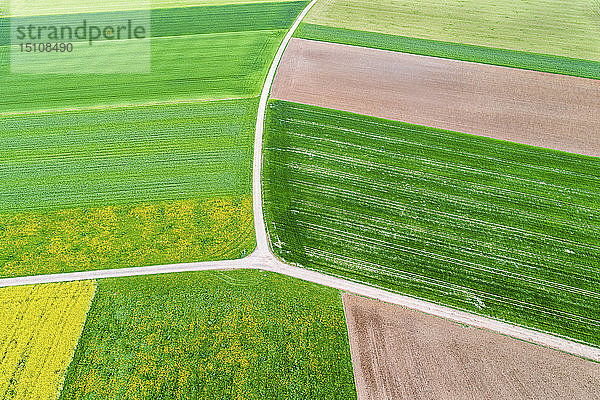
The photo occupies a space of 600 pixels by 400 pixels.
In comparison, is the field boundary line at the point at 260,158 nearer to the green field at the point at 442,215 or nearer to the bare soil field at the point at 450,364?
the green field at the point at 442,215

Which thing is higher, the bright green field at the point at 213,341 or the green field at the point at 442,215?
the green field at the point at 442,215

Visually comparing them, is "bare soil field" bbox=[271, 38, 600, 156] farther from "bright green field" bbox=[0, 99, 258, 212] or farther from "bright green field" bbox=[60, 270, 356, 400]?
"bright green field" bbox=[60, 270, 356, 400]

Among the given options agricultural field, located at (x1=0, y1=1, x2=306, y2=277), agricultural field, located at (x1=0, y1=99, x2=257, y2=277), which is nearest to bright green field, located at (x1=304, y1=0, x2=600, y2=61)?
agricultural field, located at (x1=0, y1=1, x2=306, y2=277)

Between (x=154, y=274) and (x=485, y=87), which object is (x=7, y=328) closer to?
(x=154, y=274)

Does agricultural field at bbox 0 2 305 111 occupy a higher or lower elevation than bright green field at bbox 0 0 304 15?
lower

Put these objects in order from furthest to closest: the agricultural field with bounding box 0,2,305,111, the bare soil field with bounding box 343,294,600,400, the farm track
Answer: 1. the agricultural field with bounding box 0,2,305,111
2. the farm track
3. the bare soil field with bounding box 343,294,600,400

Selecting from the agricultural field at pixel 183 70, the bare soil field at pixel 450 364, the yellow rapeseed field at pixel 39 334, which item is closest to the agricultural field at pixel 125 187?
the yellow rapeseed field at pixel 39 334

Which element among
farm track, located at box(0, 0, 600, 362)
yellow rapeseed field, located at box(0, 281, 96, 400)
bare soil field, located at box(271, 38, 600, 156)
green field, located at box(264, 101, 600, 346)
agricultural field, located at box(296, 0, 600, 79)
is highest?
agricultural field, located at box(296, 0, 600, 79)
